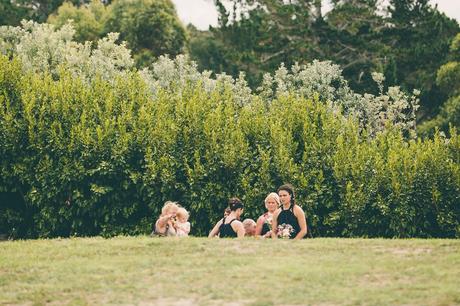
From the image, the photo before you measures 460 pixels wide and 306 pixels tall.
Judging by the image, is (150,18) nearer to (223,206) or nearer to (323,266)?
(223,206)

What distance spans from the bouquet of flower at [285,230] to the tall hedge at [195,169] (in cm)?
283

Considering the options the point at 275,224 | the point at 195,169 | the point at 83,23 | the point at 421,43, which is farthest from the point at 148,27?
the point at 275,224

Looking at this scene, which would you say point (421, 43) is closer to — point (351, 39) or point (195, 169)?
point (351, 39)

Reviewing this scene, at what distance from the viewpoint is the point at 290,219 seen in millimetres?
15719

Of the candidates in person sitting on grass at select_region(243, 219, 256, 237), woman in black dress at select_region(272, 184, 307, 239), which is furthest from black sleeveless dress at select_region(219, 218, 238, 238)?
woman in black dress at select_region(272, 184, 307, 239)

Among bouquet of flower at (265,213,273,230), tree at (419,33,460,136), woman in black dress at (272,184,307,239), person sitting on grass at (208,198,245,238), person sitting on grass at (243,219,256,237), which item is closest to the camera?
woman in black dress at (272,184,307,239)

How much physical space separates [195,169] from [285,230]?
3623 millimetres

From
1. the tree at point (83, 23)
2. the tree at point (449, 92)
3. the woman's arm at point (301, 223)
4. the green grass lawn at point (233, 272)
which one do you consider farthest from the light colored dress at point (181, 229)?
the tree at point (83, 23)

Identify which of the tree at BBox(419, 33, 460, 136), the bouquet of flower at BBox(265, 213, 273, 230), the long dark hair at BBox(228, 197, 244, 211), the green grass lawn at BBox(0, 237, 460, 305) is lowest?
the green grass lawn at BBox(0, 237, 460, 305)

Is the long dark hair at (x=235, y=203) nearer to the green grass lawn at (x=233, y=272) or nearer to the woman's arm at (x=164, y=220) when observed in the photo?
the woman's arm at (x=164, y=220)

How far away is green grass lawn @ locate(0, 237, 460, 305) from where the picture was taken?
10.4 m

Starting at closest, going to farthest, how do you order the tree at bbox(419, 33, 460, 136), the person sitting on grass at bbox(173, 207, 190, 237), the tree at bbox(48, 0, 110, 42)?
1. the person sitting on grass at bbox(173, 207, 190, 237)
2. the tree at bbox(419, 33, 460, 136)
3. the tree at bbox(48, 0, 110, 42)

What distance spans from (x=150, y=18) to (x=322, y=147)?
39747mm

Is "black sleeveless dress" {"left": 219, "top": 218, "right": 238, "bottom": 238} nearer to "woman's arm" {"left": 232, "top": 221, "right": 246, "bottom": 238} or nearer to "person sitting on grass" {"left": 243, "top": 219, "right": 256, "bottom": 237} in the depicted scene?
"woman's arm" {"left": 232, "top": 221, "right": 246, "bottom": 238}
